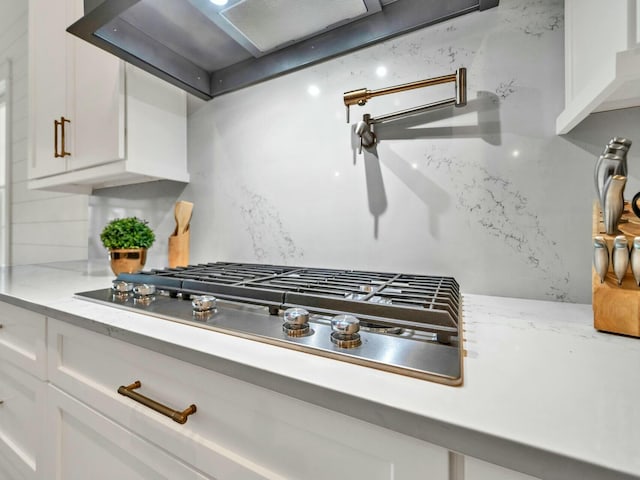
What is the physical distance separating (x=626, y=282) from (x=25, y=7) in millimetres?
3461

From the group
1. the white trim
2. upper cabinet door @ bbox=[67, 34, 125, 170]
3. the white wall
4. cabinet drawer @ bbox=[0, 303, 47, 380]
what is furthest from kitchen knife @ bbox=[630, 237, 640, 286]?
the white trim

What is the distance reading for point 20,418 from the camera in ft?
2.71

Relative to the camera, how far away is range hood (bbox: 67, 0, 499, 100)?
2.76 feet

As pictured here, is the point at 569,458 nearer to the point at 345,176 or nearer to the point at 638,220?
the point at 638,220

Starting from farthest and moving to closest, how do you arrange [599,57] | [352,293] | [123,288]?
[123,288]
[352,293]
[599,57]

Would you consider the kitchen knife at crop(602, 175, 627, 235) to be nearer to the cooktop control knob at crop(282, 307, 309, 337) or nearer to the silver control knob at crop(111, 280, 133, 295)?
the cooktop control knob at crop(282, 307, 309, 337)

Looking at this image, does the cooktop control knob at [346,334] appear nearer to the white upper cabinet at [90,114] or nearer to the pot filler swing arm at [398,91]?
the pot filler swing arm at [398,91]

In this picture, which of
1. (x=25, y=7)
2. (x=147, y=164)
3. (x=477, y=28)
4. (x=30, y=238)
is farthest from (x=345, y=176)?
(x=25, y=7)

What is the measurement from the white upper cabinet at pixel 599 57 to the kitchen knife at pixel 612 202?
0.54ft

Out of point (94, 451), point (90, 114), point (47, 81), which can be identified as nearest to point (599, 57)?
point (94, 451)

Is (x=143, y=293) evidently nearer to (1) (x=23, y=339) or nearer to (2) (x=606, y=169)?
(1) (x=23, y=339)

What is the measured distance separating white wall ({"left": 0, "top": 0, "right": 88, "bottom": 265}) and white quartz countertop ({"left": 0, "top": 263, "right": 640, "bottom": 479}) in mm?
1738

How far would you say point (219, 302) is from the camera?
0.67 meters

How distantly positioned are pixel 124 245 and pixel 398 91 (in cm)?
114
